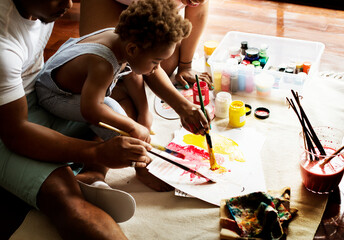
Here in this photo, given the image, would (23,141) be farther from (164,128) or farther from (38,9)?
(164,128)

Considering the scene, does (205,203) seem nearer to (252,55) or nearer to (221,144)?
(221,144)

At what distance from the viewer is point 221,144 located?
1.52 metres

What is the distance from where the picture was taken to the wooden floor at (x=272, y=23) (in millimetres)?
2213

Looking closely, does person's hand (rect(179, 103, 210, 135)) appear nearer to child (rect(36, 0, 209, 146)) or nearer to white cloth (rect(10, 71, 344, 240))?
child (rect(36, 0, 209, 146))

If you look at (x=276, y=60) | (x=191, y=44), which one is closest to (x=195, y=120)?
(x=191, y=44)

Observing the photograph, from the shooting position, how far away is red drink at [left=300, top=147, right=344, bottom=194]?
48.5 inches

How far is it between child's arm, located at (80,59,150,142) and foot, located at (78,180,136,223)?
20 centimetres

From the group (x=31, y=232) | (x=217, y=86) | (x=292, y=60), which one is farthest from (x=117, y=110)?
(x=292, y=60)

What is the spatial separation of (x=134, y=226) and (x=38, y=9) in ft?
2.38

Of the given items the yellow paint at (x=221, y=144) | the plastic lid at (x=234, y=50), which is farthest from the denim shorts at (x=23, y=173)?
the plastic lid at (x=234, y=50)

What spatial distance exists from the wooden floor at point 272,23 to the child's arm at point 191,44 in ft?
1.01

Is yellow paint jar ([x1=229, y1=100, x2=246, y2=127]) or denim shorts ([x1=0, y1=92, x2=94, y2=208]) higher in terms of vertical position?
denim shorts ([x1=0, y1=92, x2=94, y2=208])

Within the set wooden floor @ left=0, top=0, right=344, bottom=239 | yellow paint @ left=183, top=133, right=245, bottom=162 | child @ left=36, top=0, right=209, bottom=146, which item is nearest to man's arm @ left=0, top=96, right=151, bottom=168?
child @ left=36, top=0, right=209, bottom=146

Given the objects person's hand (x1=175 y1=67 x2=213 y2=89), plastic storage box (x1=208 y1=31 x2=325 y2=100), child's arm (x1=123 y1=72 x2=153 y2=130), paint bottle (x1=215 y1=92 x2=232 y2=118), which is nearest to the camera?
child's arm (x1=123 y1=72 x2=153 y2=130)
